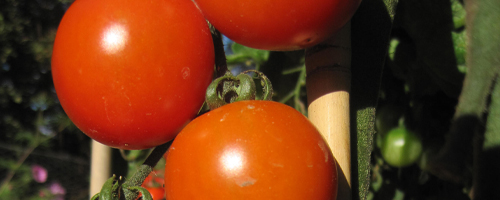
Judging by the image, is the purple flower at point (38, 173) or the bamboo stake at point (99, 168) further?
the purple flower at point (38, 173)

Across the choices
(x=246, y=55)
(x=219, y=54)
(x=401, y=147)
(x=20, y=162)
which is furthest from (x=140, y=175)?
(x=20, y=162)

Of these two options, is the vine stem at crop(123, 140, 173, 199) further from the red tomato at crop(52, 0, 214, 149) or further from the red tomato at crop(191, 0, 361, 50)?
the red tomato at crop(191, 0, 361, 50)

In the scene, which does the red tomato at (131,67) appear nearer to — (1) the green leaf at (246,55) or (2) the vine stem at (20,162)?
(1) the green leaf at (246,55)

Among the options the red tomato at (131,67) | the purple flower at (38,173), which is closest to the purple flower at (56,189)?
the purple flower at (38,173)

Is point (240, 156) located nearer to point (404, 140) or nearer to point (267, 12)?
point (267, 12)

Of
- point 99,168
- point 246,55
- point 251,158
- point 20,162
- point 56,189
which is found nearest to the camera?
point 251,158

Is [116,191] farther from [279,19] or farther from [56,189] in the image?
[56,189]
